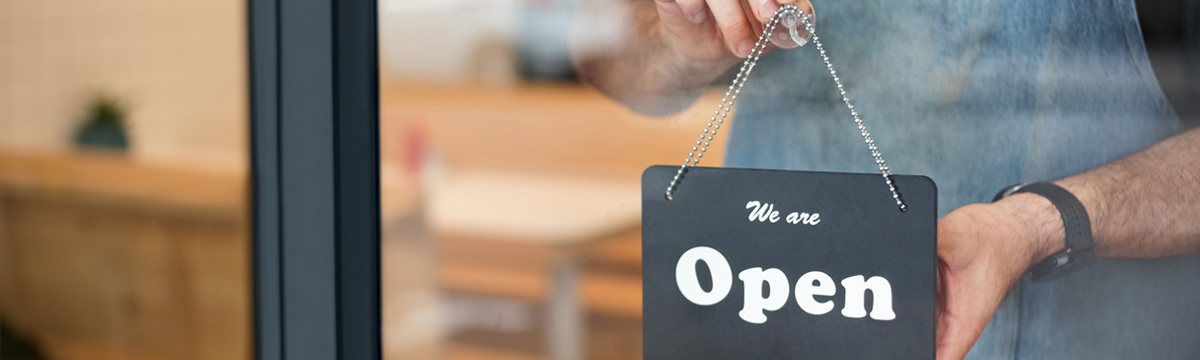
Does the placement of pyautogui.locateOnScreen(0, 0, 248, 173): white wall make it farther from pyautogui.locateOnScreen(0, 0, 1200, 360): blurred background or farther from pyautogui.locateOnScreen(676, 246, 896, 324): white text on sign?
pyautogui.locateOnScreen(676, 246, 896, 324): white text on sign

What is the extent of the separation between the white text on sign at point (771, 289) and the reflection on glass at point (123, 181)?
58 cm

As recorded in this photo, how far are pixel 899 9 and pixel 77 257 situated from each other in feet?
3.36

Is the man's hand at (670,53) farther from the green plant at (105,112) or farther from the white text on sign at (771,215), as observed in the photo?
the green plant at (105,112)

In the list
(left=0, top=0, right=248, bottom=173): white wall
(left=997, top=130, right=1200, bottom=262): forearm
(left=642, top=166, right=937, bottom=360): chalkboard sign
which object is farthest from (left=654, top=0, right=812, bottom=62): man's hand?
(left=0, top=0, right=248, bottom=173): white wall

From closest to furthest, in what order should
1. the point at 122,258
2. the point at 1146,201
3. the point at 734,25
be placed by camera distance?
1. the point at 1146,201
2. the point at 734,25
3. the point at 122,258

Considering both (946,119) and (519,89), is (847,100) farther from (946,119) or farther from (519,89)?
(519,89)

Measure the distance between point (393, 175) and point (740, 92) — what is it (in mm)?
364

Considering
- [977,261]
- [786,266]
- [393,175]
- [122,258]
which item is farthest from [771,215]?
[122,258]

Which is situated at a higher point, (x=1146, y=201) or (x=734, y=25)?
(x=734, y=25)

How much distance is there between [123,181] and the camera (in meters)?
1.06

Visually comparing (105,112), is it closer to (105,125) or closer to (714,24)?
(105,125)

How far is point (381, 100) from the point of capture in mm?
835

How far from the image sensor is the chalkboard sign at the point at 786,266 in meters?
0.56

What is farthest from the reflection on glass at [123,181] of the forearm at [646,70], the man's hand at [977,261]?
the man's hand at [977,261]
